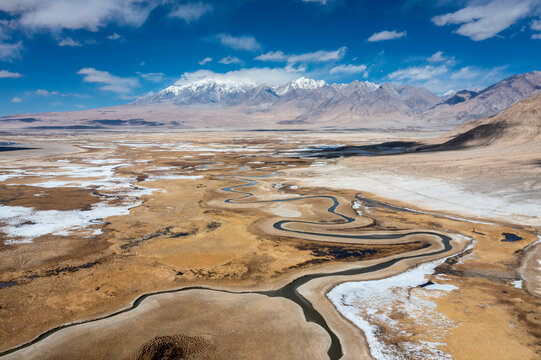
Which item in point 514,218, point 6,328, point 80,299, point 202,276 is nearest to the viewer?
point 6,328

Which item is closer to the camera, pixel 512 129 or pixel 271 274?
pixel 271 274

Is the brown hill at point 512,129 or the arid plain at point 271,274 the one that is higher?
the brown hill at point 512,129

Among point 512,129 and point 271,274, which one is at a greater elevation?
point 512,129

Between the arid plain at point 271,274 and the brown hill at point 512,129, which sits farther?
the brown hill at point 512,129

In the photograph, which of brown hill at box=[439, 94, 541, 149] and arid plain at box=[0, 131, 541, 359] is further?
brown hill at box=[439, 94, 541, 149]

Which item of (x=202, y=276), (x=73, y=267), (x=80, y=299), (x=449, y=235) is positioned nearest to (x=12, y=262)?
(x=73, y=267)

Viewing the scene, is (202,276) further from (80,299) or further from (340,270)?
(340,270)

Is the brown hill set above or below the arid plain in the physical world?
above

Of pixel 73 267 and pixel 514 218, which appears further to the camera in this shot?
pixel 514 218
